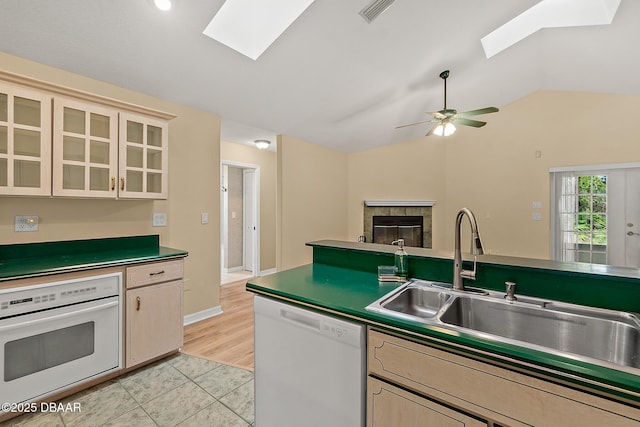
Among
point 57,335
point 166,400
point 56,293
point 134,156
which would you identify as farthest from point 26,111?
point 166,400

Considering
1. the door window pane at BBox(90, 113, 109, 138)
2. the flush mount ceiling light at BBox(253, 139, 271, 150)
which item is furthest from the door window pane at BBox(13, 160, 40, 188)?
the flush mount ceiling light at BBox(253, 139, 271, 150)

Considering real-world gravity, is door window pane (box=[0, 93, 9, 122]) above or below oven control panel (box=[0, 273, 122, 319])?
above

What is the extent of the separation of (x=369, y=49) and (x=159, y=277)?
274 centimetres

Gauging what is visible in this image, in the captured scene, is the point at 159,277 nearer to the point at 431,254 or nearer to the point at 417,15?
the point at 431,254

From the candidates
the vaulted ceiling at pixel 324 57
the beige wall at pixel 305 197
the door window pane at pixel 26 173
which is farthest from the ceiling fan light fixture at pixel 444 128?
the door window pane at pixel 26 173

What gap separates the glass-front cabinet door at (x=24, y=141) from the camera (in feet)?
6.07

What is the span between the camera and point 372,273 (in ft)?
5.84

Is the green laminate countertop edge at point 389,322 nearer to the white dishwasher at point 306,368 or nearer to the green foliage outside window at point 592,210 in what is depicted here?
the white dishwasher at point 306,368

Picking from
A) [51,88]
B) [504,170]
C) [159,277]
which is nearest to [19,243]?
[159,277]

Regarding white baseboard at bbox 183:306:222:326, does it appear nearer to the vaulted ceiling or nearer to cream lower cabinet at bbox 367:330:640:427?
the vaulted ceiling

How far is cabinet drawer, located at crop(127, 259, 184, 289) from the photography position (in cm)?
210

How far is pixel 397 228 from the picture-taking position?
5785 millimetres

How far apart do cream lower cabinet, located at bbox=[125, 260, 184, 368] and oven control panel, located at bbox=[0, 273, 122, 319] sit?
13 cm

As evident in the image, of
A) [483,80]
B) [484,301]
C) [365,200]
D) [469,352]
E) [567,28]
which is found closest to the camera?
[469,352]
